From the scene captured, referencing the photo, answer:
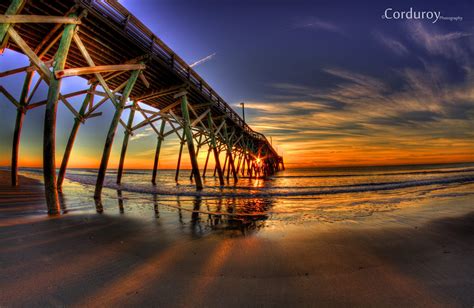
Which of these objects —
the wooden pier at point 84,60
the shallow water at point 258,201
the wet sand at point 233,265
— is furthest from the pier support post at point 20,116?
the wet sand at point 233,265

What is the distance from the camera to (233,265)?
2.18 meters

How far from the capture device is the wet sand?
5.14ft

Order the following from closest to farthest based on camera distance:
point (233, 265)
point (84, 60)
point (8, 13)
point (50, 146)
Result: point (233, 265) → point (8, 13) → point (50, 146) → point (84, 60)

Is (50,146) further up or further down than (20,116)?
further down

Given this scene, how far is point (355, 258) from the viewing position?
2.33 metres

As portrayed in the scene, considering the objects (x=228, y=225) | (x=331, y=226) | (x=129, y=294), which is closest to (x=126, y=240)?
(x=129, y=294)

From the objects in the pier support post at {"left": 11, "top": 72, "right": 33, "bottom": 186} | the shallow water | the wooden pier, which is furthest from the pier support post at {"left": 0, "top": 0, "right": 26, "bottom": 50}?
the pier support post at {"left": 11, "top": 72, "right": 33, "bottom": 186}

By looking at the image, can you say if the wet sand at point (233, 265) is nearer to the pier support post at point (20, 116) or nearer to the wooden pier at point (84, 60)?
the wooden pier at point (84, 60)

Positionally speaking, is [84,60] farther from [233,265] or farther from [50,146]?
[233,265]

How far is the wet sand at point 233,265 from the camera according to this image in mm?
1567

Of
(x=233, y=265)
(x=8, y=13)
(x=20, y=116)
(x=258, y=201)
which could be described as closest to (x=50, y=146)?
(x=8, y=13)

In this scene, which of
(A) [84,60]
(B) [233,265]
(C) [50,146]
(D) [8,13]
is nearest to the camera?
(B) [233,265]

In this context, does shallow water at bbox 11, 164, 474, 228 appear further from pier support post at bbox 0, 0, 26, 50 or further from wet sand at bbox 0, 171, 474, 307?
pier support post at bbox 0, 0, 26, 50

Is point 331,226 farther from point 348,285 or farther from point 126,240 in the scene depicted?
point 126,240
